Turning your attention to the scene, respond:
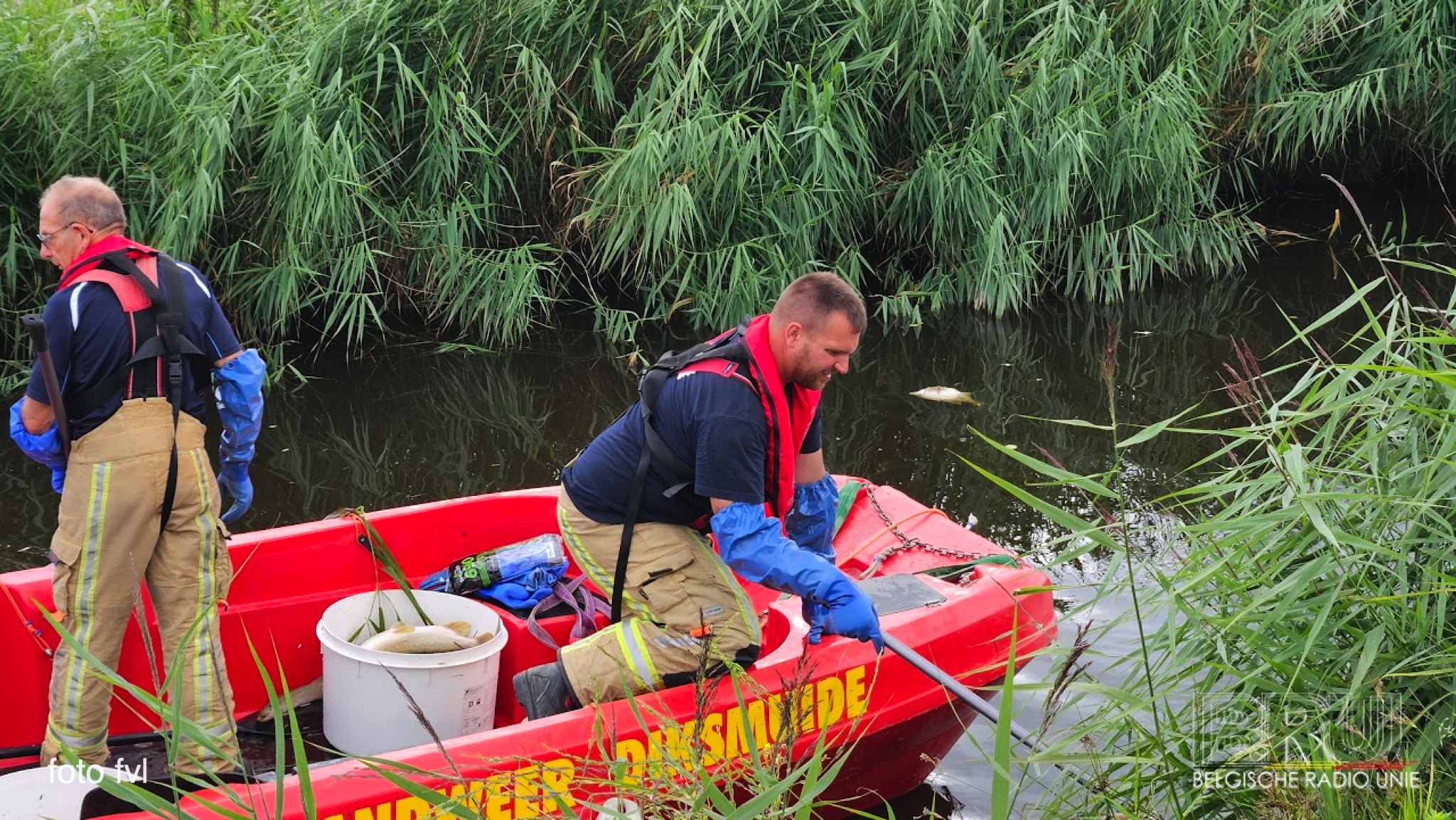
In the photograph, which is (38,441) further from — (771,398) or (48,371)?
(771,398)

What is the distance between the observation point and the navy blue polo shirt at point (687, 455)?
338 cm

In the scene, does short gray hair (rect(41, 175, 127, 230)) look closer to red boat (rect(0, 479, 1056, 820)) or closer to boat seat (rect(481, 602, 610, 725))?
red boat (rect(0, 479, 1056, 820))

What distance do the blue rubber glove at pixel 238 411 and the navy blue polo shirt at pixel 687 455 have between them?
96 centimetres

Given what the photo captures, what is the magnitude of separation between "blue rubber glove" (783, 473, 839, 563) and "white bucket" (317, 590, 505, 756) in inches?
37.5

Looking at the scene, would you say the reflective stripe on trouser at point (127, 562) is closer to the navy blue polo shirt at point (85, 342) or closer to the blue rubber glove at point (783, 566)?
the navy blue polo shirt at point (85, 342)

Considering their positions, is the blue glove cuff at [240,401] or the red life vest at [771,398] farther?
the blue glove cuff at [240,401]

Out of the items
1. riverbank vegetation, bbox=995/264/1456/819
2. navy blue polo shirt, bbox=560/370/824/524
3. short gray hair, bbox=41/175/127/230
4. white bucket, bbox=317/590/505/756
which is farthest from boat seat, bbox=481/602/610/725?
riverbank vegetation, bbox=995/264/1456/819

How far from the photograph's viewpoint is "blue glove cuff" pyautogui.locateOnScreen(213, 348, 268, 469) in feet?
12.8

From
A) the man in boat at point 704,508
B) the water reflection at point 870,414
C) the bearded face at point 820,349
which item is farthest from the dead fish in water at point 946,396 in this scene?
the bearded face at point 820,349

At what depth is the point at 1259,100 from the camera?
905 cm

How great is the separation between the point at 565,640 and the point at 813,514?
2.86ft

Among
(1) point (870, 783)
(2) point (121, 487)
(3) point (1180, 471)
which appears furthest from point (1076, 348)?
(2) point (121, 487)
